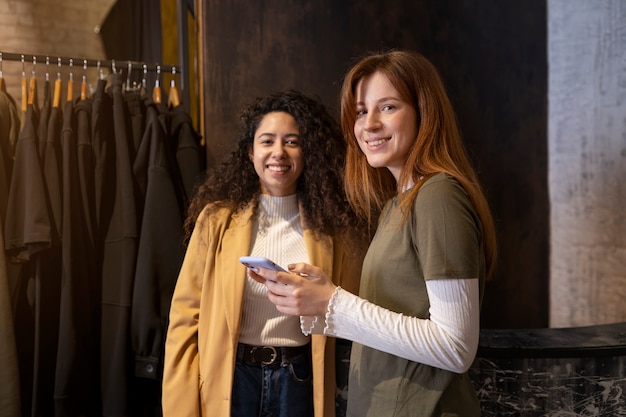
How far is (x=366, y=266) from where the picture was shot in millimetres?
1287

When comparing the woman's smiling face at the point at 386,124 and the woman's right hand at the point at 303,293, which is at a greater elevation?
the woman's smiling face at the point at 386,124

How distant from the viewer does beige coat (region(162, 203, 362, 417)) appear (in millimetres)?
1645

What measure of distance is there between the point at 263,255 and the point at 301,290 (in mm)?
536

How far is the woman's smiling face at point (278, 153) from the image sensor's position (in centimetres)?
172

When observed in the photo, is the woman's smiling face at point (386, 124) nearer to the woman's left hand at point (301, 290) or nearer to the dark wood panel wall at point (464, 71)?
the woman's left hand at point (301, 290)

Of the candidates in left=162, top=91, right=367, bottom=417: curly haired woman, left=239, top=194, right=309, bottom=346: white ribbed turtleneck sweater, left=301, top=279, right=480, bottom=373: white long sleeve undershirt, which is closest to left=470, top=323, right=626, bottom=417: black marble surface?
left=162, top=91, right=367, bottom=417: curly haired woman

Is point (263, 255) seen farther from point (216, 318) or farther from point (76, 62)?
point (76, 62)

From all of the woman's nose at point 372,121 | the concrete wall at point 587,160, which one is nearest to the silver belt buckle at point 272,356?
the woman's nose at point 372,121

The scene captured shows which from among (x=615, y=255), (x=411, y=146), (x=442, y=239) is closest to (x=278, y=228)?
(x=411, y=146)

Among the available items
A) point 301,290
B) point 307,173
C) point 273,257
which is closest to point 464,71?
point 307,173

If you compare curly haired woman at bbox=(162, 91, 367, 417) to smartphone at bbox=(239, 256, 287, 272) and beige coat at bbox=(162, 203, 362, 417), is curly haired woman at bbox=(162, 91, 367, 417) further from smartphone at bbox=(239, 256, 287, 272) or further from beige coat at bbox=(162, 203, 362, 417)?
smartphone at bbox=(239, 256, 287, 272)

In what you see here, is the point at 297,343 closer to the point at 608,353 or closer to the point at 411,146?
the point at 411,146

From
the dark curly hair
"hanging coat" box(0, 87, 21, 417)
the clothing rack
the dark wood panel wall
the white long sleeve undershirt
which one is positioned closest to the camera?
the white long sleeve undershirt

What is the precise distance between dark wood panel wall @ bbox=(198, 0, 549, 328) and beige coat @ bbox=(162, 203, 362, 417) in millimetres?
642
